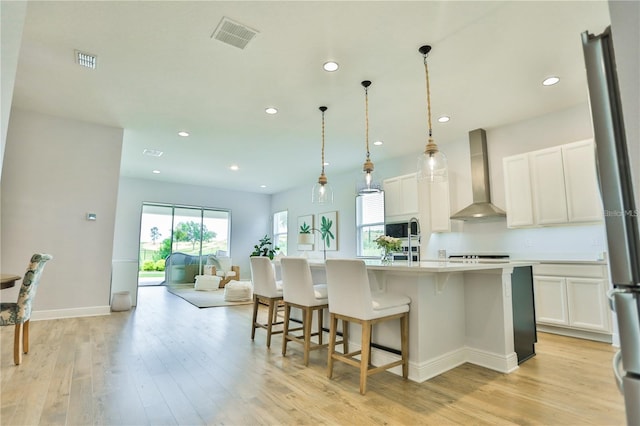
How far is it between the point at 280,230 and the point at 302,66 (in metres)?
7.48

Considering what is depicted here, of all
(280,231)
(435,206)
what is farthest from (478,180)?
(280,231)

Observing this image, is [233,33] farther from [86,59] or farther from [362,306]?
[362,306]

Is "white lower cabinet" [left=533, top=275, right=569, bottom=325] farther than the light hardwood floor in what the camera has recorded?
Yes

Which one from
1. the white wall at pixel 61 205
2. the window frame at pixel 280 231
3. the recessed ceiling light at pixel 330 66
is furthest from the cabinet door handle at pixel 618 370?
the window frame at pixel 280 231

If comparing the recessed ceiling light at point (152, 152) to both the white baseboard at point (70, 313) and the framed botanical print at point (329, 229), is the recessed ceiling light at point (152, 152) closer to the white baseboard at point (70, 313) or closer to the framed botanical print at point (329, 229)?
the white baseboard at point (70, 313)

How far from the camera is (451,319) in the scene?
2.85m

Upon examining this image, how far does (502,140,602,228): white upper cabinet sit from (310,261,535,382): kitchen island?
4.96ft

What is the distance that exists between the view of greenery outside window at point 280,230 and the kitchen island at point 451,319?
7262mm

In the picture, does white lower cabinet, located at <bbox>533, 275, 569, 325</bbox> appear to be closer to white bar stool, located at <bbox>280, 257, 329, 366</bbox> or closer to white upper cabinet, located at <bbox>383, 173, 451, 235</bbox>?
white upper cabinet, located at <bbox>383, 173, 451, 235</bbox>

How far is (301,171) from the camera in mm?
7719

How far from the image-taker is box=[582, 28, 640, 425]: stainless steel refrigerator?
1.73 ft

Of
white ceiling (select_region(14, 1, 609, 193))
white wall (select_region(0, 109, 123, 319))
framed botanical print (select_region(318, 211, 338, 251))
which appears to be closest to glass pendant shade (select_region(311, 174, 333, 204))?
white ceiling (select_region(14, 1, 609, 193))

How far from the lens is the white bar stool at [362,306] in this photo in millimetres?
2332

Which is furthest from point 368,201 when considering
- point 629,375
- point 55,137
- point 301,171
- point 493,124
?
point 629,375
